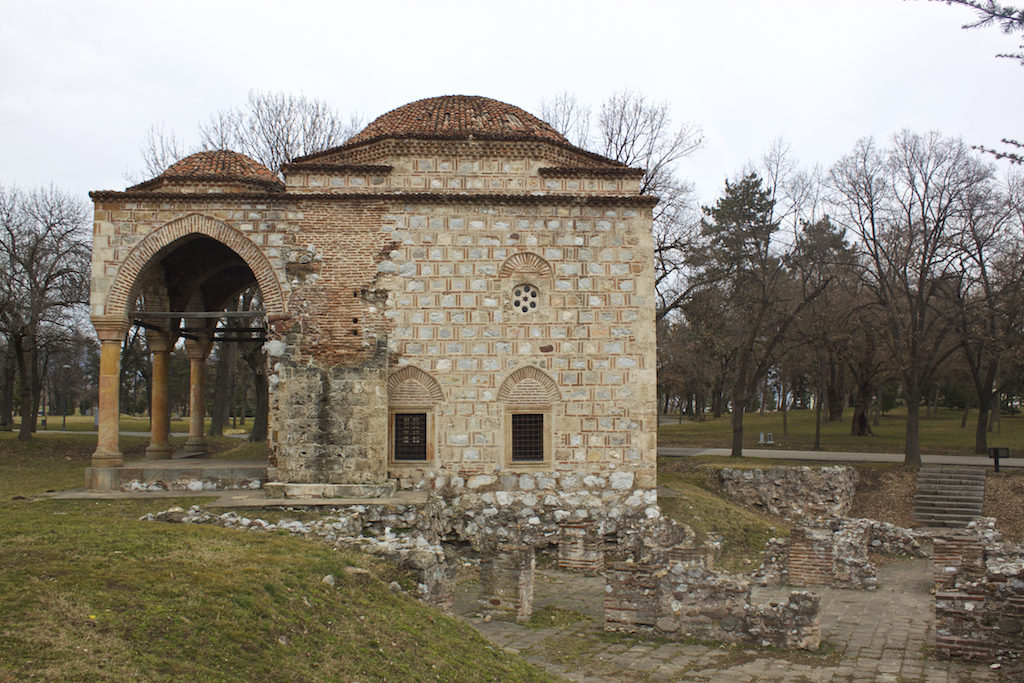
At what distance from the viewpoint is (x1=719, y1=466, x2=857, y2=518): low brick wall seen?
22.0 metres

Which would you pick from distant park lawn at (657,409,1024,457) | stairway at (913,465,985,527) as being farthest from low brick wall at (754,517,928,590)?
distant park lawn at (657,409,1024,457)

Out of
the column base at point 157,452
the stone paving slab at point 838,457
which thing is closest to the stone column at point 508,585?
the column base at point 157,452

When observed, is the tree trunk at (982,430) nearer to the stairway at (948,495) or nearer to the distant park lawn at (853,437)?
the distant park lawn at (853,437)

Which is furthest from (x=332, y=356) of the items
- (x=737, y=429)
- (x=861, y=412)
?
(x=861, y=412)

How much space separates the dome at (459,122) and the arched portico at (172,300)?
3717mm

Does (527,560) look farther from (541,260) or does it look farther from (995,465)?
(995,465)

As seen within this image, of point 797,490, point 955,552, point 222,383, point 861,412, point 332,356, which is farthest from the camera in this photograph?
point 861,412

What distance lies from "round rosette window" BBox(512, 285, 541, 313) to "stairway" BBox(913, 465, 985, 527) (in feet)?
42.4

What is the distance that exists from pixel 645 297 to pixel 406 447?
5.69 meters

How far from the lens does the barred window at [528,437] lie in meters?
15.8

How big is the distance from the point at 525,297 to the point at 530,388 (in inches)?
72.6

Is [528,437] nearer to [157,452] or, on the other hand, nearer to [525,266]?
[525,266]

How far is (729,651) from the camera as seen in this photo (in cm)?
989

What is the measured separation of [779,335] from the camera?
1045 inches
